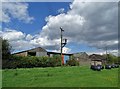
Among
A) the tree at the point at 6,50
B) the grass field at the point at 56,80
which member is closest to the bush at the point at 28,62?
the tree at the point at 6,50

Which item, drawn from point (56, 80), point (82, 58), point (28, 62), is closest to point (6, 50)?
point (28, 62)

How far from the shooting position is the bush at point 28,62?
50575 millimetres

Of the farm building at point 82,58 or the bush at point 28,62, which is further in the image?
the farm building at point 82,58

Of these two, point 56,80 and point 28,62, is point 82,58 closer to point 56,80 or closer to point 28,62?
point 28,62

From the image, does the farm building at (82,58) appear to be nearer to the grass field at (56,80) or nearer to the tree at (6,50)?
the tree at (6,50)

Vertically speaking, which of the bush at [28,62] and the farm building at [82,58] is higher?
the farm building at [82,58]

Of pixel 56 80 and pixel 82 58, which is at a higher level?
pixel 82 58

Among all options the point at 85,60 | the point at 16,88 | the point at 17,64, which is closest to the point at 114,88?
the point at 16,88

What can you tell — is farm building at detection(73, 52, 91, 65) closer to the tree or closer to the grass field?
the tree

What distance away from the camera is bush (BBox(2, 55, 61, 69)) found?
1991 inches

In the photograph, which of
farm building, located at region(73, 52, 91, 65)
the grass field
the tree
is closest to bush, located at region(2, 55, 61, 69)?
the tree

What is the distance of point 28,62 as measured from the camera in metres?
55.9

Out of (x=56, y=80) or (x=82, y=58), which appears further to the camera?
(x=82, y=58)

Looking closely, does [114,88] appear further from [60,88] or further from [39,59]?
[39,59]
